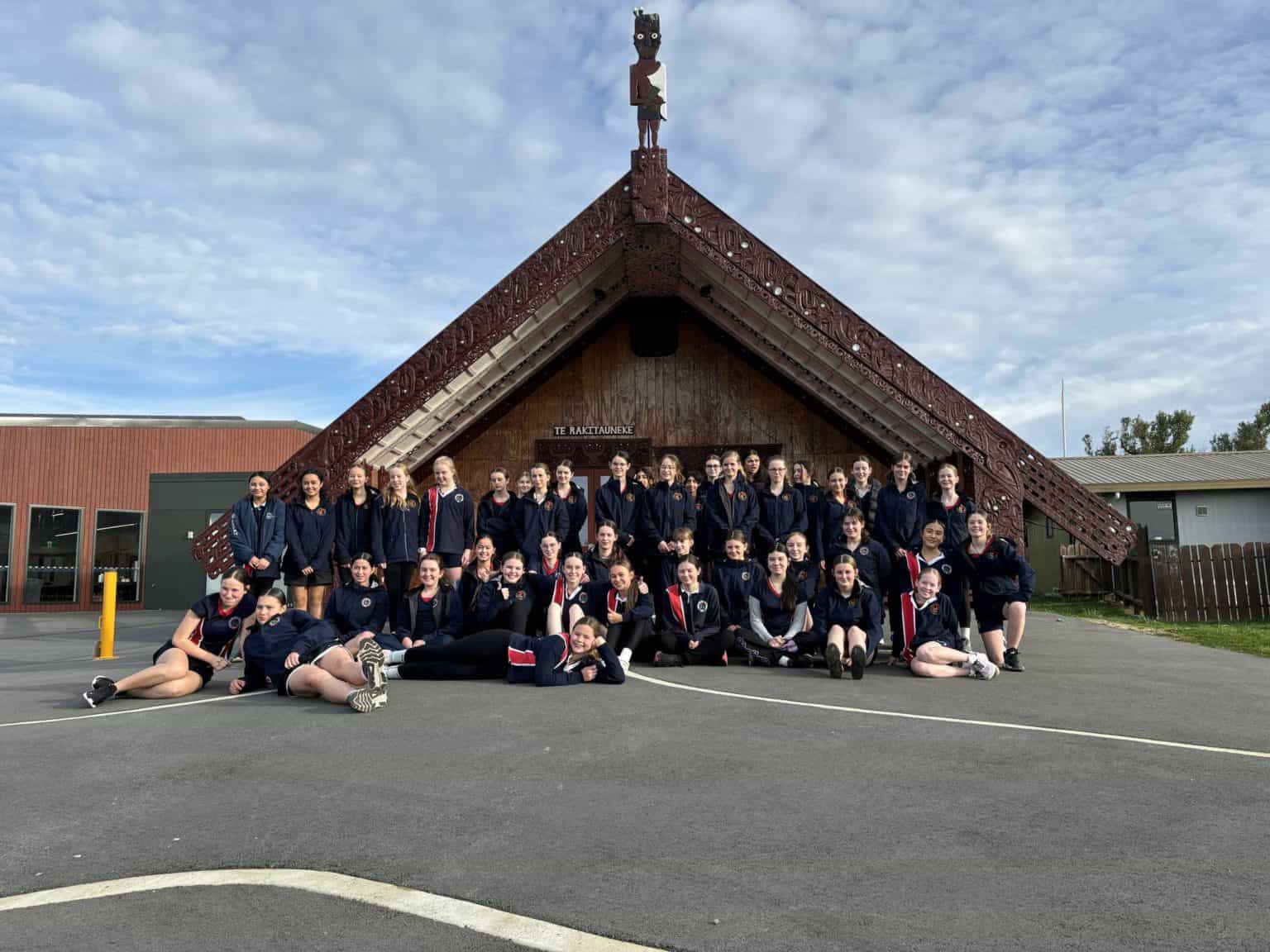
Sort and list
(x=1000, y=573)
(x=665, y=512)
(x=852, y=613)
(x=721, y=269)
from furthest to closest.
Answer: (x=721, y=269) → (x=665, y=512) → (x=1000, y=573) → (x=852, y=613)

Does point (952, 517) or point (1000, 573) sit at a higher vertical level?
point (952, 517)

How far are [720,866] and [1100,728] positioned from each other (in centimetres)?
331

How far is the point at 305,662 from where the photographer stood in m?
6.53

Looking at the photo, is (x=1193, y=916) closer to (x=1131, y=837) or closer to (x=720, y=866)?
(x=1131, y=837)

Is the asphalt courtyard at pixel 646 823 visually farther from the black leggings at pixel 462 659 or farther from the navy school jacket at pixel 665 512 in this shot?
the navy school jacket at pixel 665 512

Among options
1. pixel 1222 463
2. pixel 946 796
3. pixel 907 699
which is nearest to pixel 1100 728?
pixel 907 699

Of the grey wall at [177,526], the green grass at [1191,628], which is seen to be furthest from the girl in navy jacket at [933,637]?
the grey wall at [177,526]

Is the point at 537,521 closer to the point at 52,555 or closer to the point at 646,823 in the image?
the point at 646,823

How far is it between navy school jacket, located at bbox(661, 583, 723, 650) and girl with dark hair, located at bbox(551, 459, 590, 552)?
1.39 meters

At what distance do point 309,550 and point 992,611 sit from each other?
675 cm

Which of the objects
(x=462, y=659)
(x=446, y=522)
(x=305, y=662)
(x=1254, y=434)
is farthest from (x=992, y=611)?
(x=1254, y=434)

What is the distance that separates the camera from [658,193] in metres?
10.6

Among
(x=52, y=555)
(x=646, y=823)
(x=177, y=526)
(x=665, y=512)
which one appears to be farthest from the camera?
(x=177, y=526)

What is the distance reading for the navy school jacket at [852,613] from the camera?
7.70m
